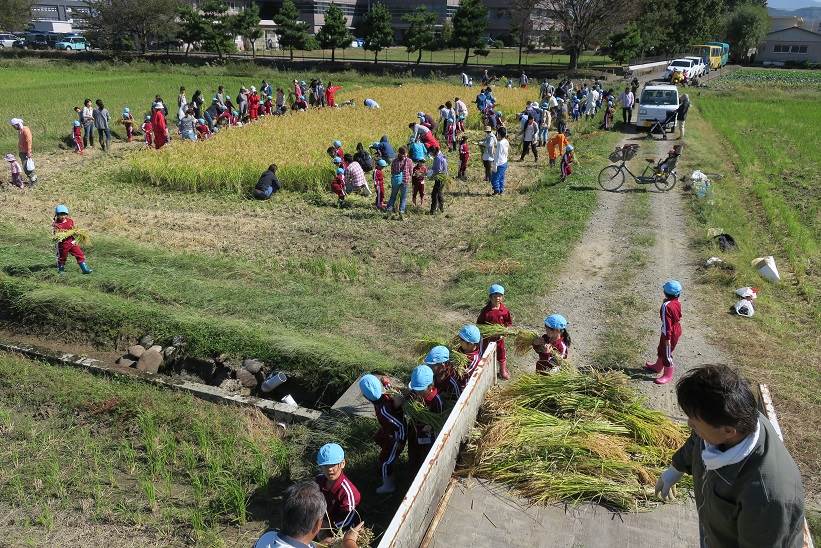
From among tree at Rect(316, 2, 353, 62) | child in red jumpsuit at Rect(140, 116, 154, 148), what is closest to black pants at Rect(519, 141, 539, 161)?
child in red jumpsuit at Rect(140, 116, 154, 148)

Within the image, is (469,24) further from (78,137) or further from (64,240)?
(64,240)

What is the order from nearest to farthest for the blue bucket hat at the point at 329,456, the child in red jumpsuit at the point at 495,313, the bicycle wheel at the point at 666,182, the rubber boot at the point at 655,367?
the blue bucket hat at the point at 329,456 → the child in red jumpsuit at the point at 495,313 → the rubber boot at the point at 655,367 → the bicycle wheel at the point at 666,182

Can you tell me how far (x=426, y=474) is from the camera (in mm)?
4336

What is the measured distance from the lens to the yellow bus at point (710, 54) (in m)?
54.0

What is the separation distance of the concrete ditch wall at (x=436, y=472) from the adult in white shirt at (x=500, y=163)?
9652 mm

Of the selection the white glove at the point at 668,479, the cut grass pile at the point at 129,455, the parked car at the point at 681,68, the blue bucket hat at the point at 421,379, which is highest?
the parked car at the point at 681,68

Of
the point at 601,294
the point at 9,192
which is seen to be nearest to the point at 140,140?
the point at 9,192

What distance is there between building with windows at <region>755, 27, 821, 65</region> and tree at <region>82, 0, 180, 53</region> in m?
61.1

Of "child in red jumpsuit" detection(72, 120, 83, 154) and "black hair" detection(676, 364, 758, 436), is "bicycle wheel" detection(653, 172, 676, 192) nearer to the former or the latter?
"black hair" detection(676, 364, 758, 436)

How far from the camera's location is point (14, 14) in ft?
188

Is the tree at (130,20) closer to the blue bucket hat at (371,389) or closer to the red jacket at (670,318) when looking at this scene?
the red jacket at (670,318)

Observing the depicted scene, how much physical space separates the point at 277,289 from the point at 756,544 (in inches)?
315

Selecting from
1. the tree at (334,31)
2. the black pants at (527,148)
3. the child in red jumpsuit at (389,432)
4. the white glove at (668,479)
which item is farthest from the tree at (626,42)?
the white glove at (668,479)

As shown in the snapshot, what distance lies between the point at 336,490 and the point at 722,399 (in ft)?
8.95
